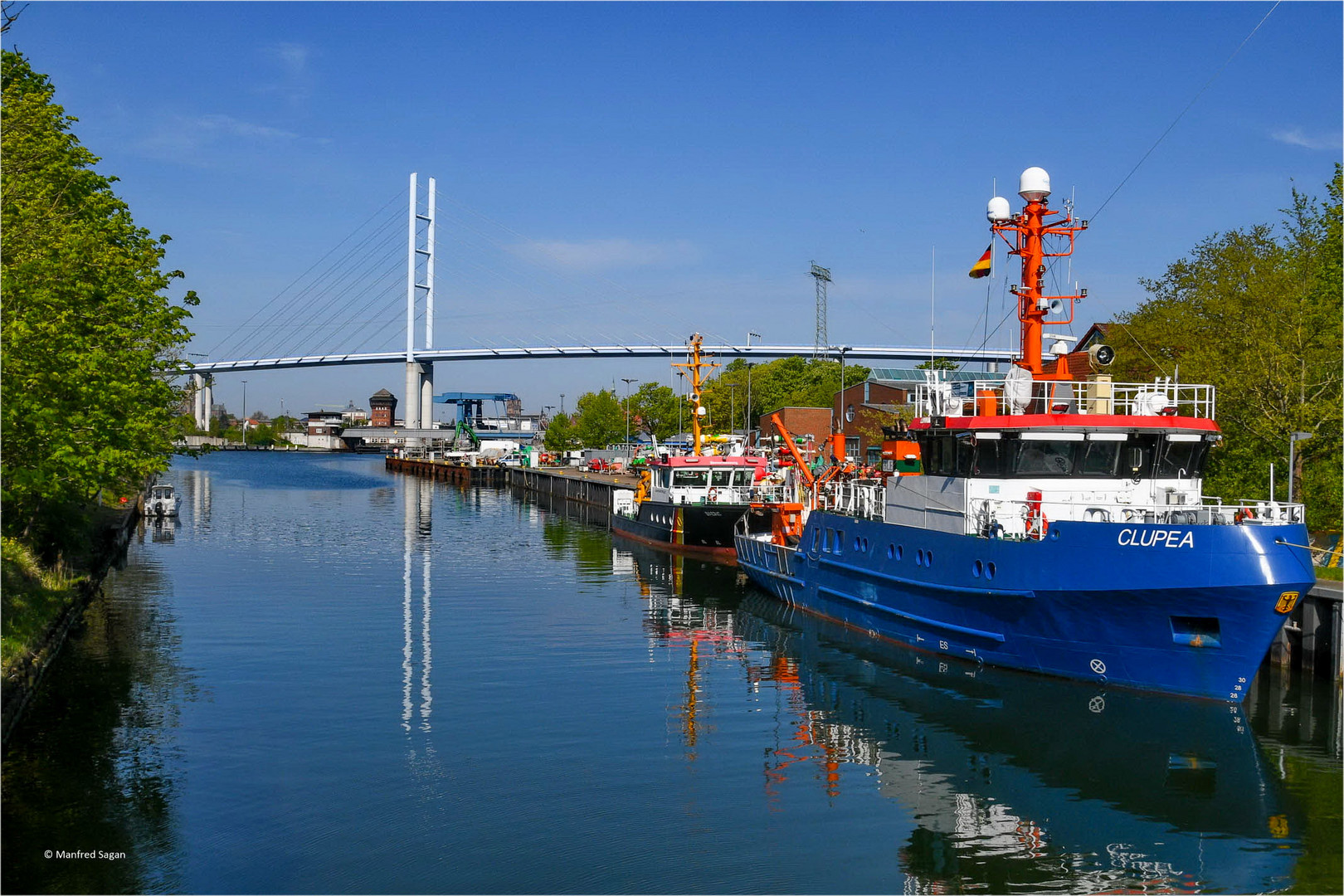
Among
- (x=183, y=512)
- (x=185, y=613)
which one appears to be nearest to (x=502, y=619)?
(x=185, y=613)

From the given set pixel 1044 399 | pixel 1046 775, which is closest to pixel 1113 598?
pixel 1046 775

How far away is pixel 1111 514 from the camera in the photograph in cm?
2284

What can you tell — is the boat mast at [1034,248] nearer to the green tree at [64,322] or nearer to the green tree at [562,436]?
the green tree at [64,322]

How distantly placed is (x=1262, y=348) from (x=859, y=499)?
534 inches

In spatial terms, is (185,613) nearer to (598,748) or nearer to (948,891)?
(598,748)

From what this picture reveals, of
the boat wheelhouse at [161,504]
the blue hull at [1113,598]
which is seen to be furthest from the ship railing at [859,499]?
the boat wheelhouse at [161,504]

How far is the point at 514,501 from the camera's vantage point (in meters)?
98.0

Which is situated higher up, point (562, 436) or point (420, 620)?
point (562, 436)

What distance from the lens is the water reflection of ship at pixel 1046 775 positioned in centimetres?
1570

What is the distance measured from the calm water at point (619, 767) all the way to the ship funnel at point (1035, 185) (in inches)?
470

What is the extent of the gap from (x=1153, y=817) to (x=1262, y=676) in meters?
9.46

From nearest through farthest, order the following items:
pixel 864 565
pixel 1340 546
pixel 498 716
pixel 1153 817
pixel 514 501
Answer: pixel 1153 817, pixel 498 716, pixel 1340 546, pixel 864 565, pixel 514 501

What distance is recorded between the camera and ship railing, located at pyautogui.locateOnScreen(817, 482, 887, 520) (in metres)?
30.6

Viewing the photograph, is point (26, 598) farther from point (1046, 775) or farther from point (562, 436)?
point (562, 436)
